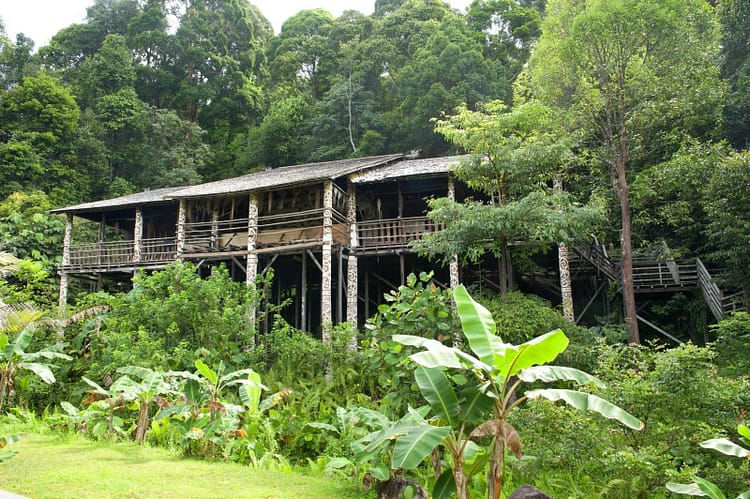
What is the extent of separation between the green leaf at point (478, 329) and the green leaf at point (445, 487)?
1018 millimetres

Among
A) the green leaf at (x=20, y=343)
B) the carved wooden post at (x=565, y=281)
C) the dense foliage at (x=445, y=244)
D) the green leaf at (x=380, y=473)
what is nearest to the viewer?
the green leaf at (x=380, y=473)

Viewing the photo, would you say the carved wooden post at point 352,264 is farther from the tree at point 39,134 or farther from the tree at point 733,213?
the tree at point 39,134

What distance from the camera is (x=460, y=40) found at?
27.7 m

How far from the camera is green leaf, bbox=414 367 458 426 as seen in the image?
184 inches

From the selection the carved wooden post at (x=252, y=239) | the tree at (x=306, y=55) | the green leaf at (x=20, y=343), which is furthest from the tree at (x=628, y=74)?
the tree at (x=306, y=55)

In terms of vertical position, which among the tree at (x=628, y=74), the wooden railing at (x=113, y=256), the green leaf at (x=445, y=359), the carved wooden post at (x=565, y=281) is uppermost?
the tree at (x=628, y=74)

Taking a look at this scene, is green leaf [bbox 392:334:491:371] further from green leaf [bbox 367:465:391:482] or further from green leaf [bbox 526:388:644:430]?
green leaf [bbox 367:465:391:482]

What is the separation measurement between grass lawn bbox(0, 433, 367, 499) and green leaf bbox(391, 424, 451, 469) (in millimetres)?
1596

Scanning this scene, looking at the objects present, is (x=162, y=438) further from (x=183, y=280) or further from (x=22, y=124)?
(x=22, y=124)

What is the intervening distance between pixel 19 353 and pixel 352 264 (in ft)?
30.9

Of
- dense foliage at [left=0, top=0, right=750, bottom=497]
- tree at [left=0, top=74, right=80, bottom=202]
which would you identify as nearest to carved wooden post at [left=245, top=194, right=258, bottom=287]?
dense foliage at [left=0, top=0, right=750, bottom=497]

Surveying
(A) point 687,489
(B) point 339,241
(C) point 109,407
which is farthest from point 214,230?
(A) point 687,489

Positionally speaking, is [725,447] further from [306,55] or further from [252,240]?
[306,55]

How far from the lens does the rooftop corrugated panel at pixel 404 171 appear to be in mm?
15344
